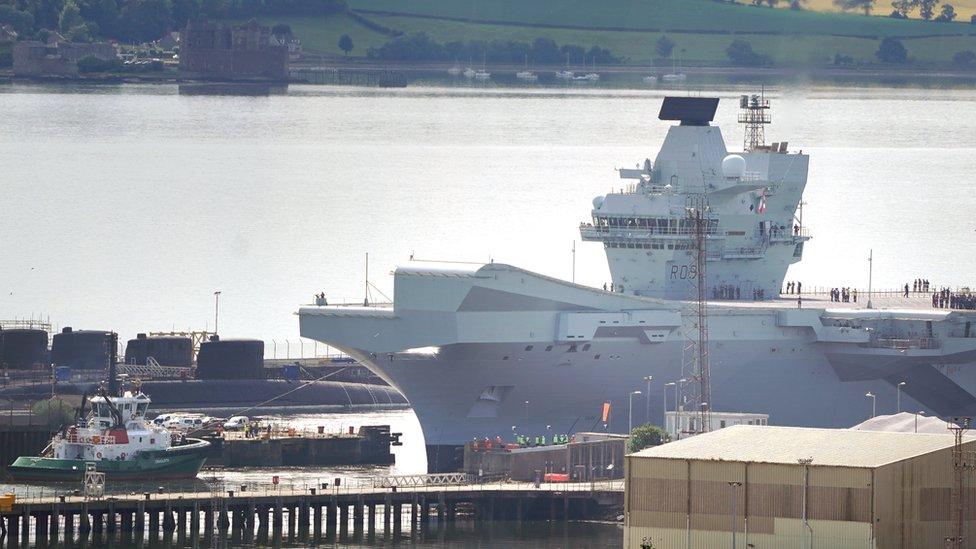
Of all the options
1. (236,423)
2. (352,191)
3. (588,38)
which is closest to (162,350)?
(236,423)

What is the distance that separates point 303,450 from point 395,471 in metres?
2.65

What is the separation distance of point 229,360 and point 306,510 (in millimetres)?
22501

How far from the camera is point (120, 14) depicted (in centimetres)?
19588

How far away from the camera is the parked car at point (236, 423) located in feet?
229

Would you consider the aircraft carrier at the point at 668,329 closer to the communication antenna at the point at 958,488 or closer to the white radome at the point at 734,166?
the white radome at the point at 734,166

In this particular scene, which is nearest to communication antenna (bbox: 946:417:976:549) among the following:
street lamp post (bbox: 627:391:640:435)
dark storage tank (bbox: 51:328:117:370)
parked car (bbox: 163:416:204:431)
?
street lamp post (bbox: 627:391:640:435)

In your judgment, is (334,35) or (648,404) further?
(334,35)

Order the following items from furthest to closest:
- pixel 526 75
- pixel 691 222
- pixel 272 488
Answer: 1. pixel 526 75
2. pixel 691 222
3. pixel 272 488

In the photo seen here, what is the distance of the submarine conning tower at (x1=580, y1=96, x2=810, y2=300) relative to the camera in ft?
219

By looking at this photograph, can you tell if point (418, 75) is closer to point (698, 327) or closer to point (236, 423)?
point (236, 423)

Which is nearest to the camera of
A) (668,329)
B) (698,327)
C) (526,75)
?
(698,327)

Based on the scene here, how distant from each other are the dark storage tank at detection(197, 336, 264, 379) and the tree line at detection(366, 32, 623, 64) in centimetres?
10041

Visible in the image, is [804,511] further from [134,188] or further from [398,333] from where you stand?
[134,188]

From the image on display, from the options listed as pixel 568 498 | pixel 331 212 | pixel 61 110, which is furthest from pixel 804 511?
pixel 61 110
